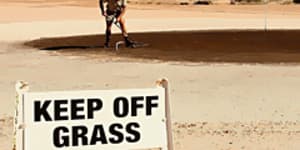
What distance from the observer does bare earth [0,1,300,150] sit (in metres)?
10.9

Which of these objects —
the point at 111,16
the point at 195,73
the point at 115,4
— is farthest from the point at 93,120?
the point at 111,16

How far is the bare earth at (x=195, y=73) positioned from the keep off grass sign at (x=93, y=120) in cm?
379

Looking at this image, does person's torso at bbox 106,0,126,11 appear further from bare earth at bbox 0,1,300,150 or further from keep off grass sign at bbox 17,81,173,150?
keep off grass sign at bbox 17,81,173,150

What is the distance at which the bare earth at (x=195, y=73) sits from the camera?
10.9m

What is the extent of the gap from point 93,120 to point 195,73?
460 inches

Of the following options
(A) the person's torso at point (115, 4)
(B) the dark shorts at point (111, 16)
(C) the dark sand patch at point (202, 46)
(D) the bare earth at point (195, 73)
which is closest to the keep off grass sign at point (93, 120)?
(D) the bare earth at point (195, 73)

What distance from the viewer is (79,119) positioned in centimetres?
582

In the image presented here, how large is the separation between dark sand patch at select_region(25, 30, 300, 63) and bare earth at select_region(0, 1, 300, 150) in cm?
3

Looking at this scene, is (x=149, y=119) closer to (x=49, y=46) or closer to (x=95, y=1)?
(x=49, y=46)

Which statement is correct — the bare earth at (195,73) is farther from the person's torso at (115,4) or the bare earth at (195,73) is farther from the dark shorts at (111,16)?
the person's torso at (115,4)

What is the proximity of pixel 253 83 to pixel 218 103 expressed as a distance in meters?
2.69

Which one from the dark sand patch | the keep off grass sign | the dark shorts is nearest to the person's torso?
the dark shorts

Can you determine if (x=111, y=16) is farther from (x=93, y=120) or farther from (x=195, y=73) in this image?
(x=93, y=120)

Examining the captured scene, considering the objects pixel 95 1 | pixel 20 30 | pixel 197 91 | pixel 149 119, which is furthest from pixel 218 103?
pixel 95 1
